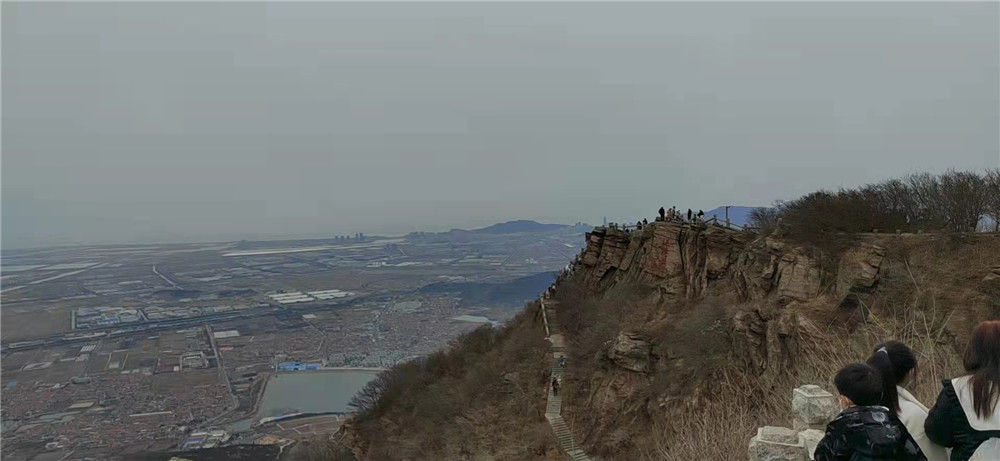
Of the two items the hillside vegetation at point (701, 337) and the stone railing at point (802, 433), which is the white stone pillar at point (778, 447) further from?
the hillside vegetation at point (701, 337)

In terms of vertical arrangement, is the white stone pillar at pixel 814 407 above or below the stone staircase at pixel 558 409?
above

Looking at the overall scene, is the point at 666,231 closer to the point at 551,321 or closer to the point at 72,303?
the point at 551,321

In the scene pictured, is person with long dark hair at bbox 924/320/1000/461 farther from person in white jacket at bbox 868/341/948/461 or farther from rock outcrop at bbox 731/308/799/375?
rock outcrop at bbox 731/308/799/375

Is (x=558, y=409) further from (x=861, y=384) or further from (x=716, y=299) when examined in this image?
(x=861, y=384)

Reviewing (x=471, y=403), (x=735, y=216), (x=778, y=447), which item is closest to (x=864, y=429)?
(x=778, y=447)

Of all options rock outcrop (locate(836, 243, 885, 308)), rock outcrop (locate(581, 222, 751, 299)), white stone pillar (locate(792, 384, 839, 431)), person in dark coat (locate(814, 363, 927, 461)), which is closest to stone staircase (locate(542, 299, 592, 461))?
rock outcrop (locate(581, 222, 751, 299))

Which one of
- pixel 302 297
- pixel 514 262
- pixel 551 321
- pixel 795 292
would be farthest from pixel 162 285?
pixel 795 292

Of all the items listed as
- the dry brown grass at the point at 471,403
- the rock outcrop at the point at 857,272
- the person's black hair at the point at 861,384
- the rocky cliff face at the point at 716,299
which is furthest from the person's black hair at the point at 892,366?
the dry brown grass at the point at 471,403
